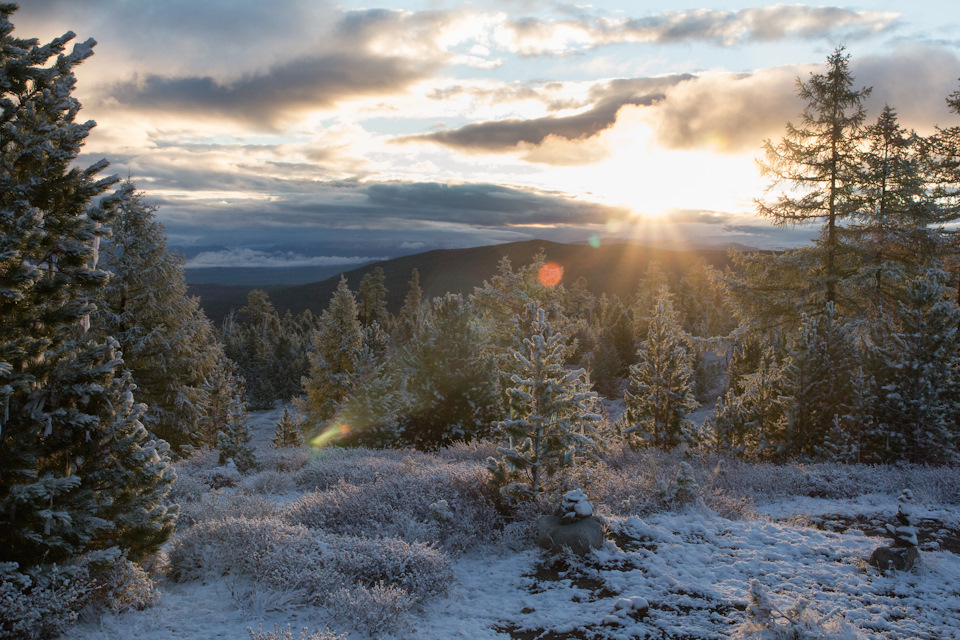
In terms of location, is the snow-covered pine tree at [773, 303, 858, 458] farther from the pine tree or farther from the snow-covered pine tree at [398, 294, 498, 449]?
the snow-covered pine tree at [398, 294, 498, 449]

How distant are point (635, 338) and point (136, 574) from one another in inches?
2049

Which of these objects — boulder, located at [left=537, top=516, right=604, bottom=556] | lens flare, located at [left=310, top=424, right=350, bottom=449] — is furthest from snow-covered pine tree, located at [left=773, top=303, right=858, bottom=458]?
lens flare, located at [left=310, top=424, right=350, bottom=449]

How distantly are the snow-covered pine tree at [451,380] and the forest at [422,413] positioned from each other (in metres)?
0.10

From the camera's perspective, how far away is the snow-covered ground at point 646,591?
5.55m

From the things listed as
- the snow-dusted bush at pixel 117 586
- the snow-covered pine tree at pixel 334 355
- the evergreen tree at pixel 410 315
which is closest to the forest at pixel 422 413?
the snow-dusted bush at pixel 117 586

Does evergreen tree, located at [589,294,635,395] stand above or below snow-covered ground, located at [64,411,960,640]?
below

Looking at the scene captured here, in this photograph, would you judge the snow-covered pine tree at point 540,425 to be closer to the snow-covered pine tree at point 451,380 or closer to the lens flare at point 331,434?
the snow-covered pine tree at point 451,380

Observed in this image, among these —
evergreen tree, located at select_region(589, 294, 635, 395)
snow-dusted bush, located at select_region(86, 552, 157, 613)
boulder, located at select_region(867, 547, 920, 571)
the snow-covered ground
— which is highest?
snow-dusted bush, located at select_region(86, 552, 157, 613)

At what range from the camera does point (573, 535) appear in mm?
7676

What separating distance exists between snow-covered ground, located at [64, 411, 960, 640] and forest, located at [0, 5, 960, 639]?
0.10m

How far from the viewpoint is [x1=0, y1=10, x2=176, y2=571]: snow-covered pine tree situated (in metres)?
5.31

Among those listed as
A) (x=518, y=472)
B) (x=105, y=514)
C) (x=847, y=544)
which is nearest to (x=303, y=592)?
(x=105, y=514)

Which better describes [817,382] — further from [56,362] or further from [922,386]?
[56,362]

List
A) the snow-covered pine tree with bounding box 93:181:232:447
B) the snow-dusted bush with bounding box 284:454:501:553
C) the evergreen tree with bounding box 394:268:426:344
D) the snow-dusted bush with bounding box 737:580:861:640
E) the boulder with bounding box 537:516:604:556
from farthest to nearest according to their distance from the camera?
the evergreen tree with bounding box 394:268:426:344 < the snow-covered pine tree with bounding box 93:181:232:447 < the snow-dusted bush with bounding box 284:454:501:553 < the boulder with bounding box 537:516:604:556 < the snow-dusted bush with bounding box 737:580:861:640
